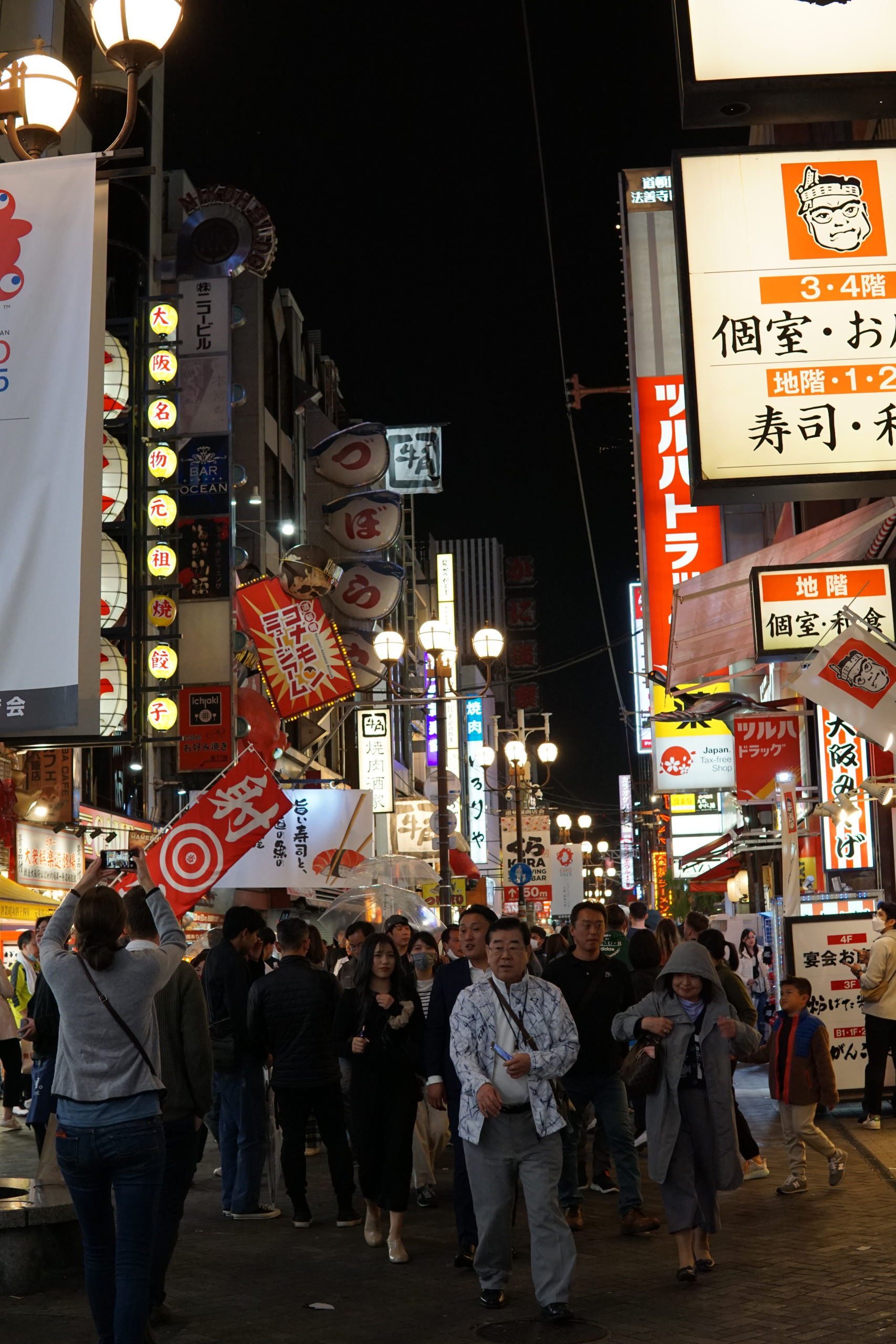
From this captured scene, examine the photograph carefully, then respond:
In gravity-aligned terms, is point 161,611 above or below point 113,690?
above

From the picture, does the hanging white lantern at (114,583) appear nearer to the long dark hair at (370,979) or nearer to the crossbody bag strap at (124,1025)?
the long dark hair at (370,979)

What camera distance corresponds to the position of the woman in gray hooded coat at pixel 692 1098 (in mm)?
8023

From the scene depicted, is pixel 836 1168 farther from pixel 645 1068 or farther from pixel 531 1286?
pixel 531 1286

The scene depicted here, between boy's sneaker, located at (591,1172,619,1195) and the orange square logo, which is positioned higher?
the orange square logo

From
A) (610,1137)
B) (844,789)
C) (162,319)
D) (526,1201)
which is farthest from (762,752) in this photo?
(526,1201)

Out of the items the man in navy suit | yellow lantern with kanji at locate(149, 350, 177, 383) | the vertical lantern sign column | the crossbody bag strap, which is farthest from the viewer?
yellow lantern with kanji at locate(149, 350, 177, 383)

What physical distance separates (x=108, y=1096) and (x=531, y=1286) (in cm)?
328

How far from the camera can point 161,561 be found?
92.8 feet

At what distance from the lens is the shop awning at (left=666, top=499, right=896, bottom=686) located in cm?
1467

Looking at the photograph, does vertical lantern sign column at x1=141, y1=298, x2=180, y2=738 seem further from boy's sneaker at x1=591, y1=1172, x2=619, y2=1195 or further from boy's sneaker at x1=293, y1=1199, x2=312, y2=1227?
boy's sneaker at x1=293, y1=1199, x2=312, y2=1227

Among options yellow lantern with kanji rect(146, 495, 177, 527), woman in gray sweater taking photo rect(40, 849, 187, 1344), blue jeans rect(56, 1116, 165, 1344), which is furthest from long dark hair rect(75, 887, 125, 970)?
yellow lantern with kanji rect(146, 495, 177, 527)

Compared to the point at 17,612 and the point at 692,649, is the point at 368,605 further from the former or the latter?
the point at 17,612

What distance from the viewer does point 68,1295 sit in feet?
26.2

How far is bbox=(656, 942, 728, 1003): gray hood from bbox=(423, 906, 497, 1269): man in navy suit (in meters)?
1.11
